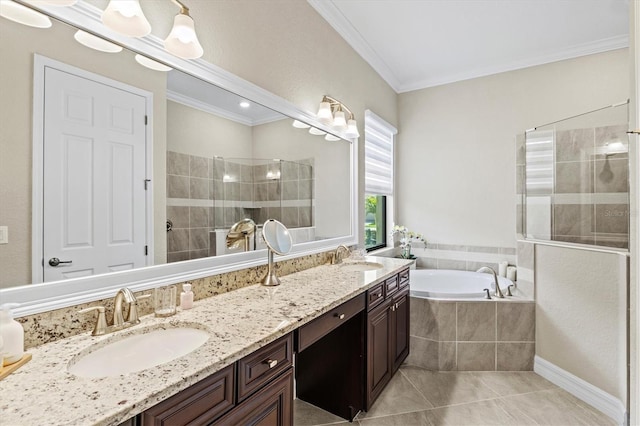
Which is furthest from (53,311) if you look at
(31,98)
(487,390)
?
(487,390)

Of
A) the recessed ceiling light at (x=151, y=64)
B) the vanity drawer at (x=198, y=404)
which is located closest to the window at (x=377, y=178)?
the recessed ceiling light at (x=151, y=64)

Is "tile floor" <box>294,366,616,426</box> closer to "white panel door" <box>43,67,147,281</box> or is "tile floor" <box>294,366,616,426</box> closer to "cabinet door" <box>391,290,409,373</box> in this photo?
"cabinet door" <box>391,290,409,373</box>

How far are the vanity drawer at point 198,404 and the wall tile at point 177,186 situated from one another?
796 mm

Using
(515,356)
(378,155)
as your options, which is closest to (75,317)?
(515,356)

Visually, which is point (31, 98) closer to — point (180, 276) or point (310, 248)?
point (180, 276)

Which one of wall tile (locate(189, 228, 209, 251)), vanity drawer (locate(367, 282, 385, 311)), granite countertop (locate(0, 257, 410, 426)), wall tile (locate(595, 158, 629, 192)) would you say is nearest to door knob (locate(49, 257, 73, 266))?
granite countertop (locate(0, 257, 410, 426))

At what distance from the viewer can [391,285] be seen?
2240mm

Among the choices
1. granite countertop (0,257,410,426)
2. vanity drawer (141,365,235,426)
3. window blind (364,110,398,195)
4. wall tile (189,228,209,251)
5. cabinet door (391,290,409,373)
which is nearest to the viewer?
granite countertop (0,257,410,426)

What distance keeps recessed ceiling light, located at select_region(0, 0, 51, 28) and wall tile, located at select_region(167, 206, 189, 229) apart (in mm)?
728

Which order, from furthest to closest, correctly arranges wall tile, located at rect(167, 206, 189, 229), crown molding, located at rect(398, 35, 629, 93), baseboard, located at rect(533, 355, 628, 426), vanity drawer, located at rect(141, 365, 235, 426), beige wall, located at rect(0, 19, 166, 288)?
1. crown molding, located at rect(398, 35, 629, 93)
2. baseboard, located at rect(533, 355, 628, 426)
3. wall tile, located at rect(167, 206, 189, 229)
4. beige wall, located at rect(0, 19, 166, 288)
5. vanity drawer, located at rect(141, 365, 235, 426)

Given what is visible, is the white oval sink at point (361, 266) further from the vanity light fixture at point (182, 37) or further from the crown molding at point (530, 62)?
the crown molding at point (530, 62)

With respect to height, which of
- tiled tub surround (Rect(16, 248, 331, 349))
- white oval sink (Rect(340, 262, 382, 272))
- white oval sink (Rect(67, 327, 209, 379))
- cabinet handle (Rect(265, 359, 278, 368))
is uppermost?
tiled tub surround (Rect(16, 248, 331, 349))

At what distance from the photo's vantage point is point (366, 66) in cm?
322

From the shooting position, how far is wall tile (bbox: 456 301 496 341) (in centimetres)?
262
